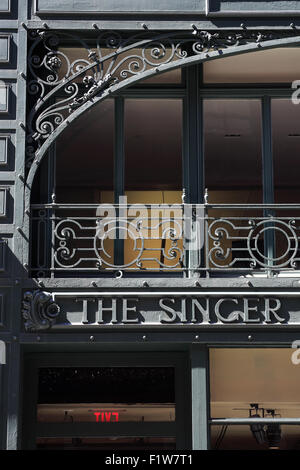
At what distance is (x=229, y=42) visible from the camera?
1100 cm

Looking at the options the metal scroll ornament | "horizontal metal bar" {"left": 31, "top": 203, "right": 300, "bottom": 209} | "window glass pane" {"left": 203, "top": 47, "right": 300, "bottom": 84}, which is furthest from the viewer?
"window glass pane" {"left": 203, "top": 47, "right": 300, "bottom": 84}

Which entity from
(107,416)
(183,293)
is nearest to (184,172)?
(183,293)

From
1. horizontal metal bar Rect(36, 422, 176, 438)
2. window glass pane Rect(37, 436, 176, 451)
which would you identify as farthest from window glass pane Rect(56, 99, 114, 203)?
window glass pane Rect(37, 436, 176, 451)

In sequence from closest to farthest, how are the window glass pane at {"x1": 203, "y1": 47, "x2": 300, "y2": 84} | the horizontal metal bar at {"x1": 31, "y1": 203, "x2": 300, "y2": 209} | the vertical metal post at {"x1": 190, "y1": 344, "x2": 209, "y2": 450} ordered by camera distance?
the vertical metal post at {"x1": 190, "y1": 344, "x2": 209, "y2": 450}
the horizontal metal bar at {"x1": 31, "y1": 203, "x2": 300, "y2": 209}
the window glass pane at {"x1": 203, "y1": 47, "x2": 300, "y2": 84}

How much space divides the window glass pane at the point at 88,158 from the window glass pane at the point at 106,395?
225 centimetres

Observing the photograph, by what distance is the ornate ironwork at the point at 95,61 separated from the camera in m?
10.9

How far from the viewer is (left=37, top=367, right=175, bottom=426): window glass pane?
11.1 m

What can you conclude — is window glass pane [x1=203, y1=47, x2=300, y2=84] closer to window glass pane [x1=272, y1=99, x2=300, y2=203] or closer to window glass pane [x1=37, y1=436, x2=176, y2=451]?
window glass pane [x1=272, y1=99, x2=300, y2=203]

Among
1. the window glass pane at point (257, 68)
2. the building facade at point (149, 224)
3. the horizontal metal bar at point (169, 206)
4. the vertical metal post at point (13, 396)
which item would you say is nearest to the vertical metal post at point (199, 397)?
the building facade at point (149, 224)

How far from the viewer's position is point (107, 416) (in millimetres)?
11133

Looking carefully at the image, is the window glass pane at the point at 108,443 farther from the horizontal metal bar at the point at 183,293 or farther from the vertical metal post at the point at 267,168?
the vertical metal post at the point at 267,168

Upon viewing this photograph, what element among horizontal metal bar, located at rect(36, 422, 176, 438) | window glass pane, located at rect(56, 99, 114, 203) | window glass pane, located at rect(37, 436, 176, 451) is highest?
window glass pane, located at rect(56, 99, 114, 203)

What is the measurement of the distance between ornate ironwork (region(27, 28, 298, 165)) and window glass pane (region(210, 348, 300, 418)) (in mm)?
3457

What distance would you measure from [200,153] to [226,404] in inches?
129
